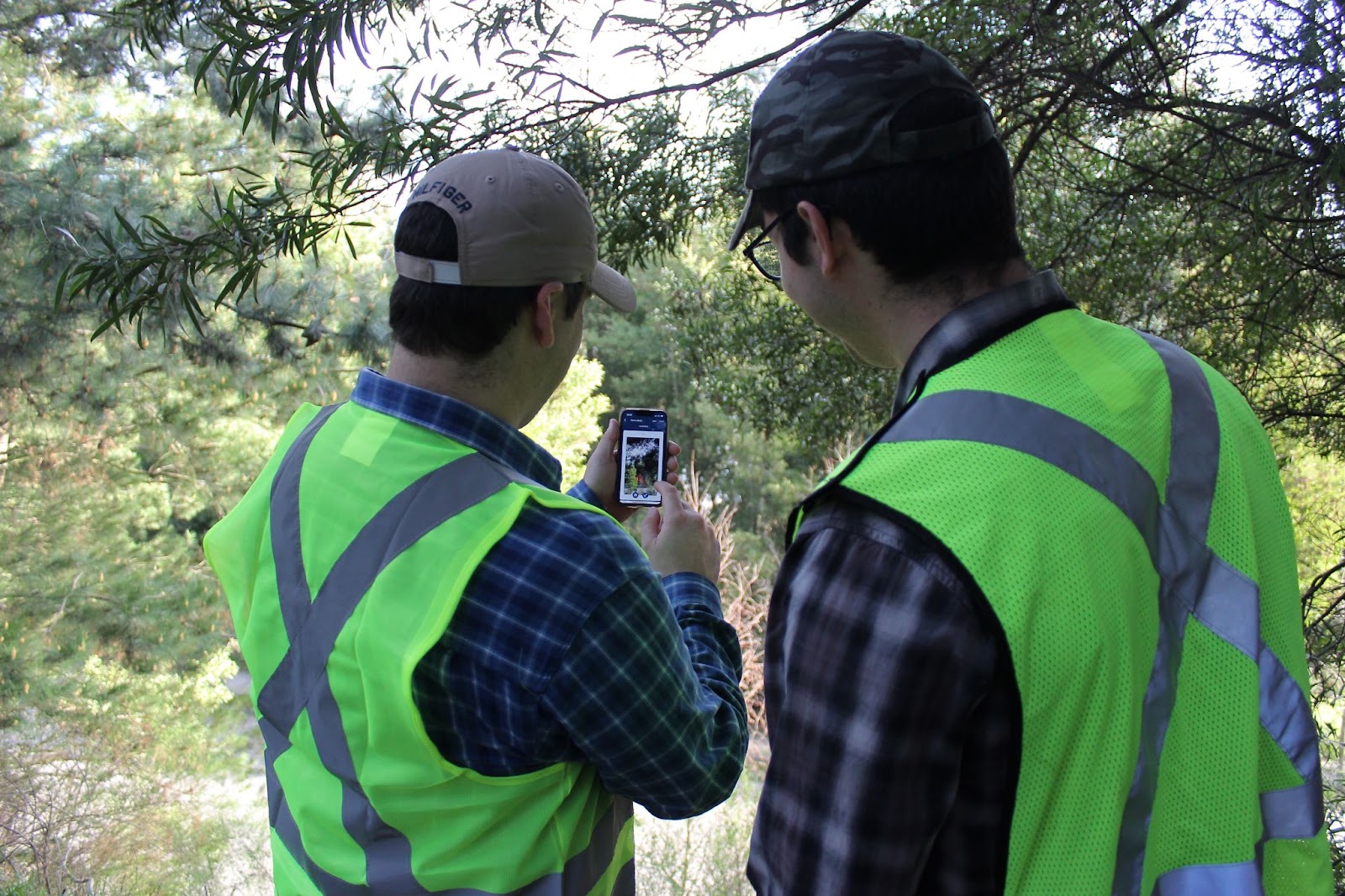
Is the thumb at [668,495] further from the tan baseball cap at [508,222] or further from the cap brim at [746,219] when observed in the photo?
the cap brim at [746,219]

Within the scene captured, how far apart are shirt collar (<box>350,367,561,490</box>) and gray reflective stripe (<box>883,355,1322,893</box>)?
0.56m

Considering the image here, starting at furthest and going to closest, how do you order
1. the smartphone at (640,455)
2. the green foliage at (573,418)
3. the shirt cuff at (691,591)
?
the green foliage at (573,418) → the smartphone at (640,455) → the shirt cuff at (691,591)

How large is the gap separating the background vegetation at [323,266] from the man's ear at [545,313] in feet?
3.05

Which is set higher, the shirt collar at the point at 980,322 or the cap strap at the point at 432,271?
the shirt collar at the point at 980,322

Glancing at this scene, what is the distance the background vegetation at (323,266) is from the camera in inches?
93.0

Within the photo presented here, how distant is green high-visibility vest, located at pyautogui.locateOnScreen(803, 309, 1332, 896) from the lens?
80 cm

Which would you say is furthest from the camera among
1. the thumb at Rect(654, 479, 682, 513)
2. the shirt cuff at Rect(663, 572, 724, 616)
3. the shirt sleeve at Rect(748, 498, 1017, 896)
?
the thumb at Rect(654, 479, 682, 513)

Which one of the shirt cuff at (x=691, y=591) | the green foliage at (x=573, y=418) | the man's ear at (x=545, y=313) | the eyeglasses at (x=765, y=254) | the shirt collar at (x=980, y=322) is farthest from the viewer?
the green foliage at (x=573, y=418)

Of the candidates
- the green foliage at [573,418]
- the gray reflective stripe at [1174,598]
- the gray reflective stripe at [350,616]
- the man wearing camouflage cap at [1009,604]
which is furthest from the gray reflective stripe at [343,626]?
the green foliage at [573,418]

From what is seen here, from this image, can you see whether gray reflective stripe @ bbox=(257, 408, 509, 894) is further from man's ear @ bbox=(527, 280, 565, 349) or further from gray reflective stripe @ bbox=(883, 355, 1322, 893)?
gray reflective stripe @ bbox=(883, 355, 1322, 893)

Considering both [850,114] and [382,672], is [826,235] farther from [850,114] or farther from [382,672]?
[382,672]

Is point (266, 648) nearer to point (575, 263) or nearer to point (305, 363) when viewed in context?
point (575, 263)

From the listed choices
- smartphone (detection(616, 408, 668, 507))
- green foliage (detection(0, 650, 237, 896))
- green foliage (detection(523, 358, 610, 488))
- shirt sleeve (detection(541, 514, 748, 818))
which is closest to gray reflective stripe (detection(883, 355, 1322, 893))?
shirt sleeve (detection(541, 514, 748, 818))

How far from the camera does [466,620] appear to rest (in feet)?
3.68
